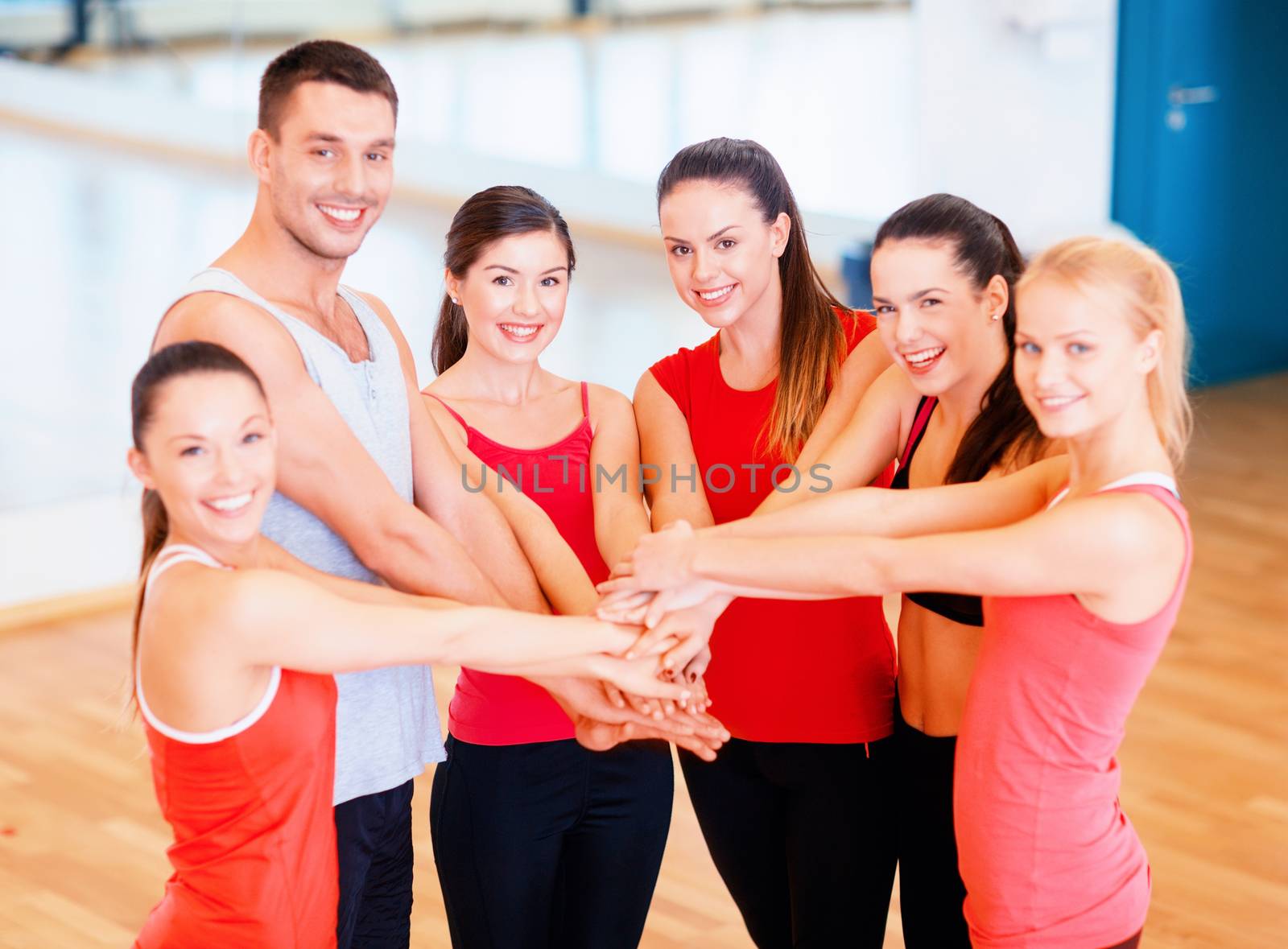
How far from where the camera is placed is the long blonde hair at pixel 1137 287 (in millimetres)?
1677

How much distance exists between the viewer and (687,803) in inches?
148

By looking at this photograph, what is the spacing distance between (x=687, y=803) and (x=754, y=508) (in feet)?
5.47

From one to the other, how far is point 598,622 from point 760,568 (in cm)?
27

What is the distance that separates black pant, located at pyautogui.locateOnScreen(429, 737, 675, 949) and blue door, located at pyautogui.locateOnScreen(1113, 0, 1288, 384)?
542cm

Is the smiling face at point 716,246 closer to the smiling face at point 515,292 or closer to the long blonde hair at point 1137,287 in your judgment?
the smiling face at point 515,292

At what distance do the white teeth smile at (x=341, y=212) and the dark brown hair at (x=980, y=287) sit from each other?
0.70 metres

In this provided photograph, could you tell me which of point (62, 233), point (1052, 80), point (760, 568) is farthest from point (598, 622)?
point (1052, 80)

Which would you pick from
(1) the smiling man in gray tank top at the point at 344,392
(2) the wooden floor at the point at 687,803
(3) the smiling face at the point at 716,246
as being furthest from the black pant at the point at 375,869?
(3) the smiling face at the point at 716,246

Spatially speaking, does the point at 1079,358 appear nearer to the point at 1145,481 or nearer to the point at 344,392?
the point at 1145,481

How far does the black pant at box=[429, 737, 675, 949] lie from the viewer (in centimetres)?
217

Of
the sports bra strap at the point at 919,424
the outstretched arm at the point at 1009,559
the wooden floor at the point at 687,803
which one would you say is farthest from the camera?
the wooden floor at the point at 687,803

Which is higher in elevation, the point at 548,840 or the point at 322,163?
the point at 322,163

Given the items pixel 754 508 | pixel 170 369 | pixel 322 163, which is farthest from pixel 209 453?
pixel 754 508

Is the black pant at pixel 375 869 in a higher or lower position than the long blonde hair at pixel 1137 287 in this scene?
lower
